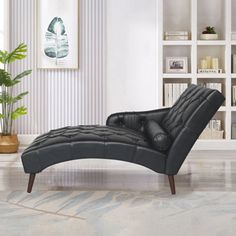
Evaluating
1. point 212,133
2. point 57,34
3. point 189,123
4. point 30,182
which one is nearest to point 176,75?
point 212,133

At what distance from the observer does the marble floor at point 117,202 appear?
9.93 ft

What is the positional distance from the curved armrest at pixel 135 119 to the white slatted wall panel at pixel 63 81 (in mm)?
1844

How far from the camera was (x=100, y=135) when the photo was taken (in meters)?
3.97

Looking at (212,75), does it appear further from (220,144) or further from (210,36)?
(220,144)

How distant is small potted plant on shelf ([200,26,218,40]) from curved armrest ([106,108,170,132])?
1.83m

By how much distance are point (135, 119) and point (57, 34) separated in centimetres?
228

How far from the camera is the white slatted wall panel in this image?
6.59 meters

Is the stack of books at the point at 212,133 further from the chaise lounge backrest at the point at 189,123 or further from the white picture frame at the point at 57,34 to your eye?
the chaise lounge backrest at the point at 189,123

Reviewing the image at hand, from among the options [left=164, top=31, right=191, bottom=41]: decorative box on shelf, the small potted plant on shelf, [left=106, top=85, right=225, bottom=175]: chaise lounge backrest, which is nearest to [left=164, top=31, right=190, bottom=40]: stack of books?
[left=164, top=31, right=191, bottom=41]: decorative box on shelf

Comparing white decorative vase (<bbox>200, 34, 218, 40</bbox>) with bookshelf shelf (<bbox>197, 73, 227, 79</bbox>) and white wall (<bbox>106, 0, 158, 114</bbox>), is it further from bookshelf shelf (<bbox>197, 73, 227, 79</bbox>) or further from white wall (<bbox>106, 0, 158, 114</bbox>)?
white wall (<bbox>106, 0, 158, 114</bbox>)

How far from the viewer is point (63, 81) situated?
21.9 ft

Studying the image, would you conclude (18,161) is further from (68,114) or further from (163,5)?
(163,5)

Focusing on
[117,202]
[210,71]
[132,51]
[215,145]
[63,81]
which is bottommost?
[117,202]

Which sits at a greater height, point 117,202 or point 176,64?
point 176,64
